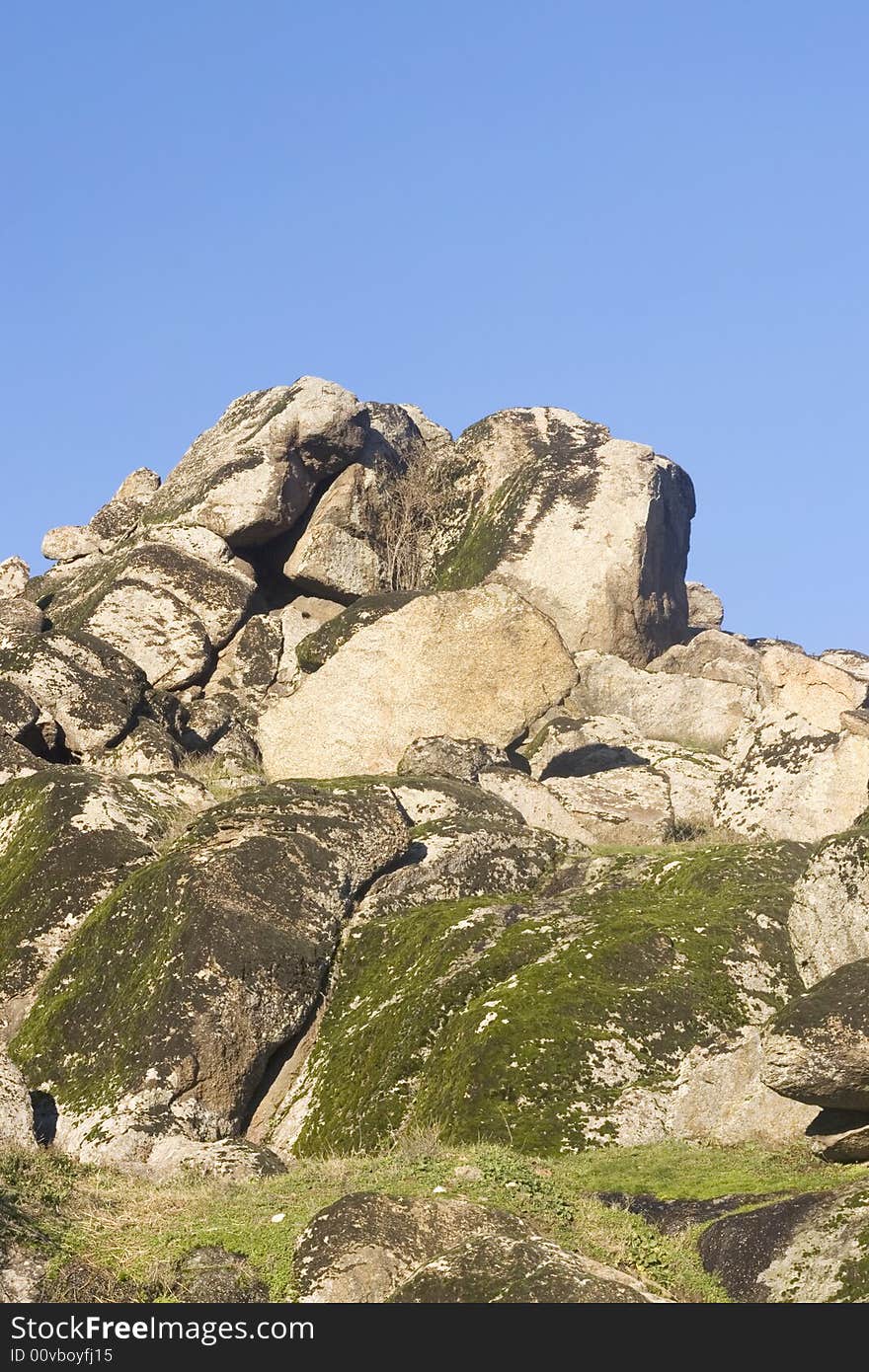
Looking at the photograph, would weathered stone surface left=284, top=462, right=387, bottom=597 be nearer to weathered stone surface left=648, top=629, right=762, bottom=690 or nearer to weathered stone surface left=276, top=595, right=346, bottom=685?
weathered stone surface left=276, top=595, right=346, bottom=685

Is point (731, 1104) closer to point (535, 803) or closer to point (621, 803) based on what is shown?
point (535, 803)

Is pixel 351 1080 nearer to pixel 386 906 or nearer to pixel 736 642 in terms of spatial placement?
pixel 386 906

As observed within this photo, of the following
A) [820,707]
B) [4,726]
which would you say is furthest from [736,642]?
[4,726]

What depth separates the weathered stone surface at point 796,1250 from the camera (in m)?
13.6

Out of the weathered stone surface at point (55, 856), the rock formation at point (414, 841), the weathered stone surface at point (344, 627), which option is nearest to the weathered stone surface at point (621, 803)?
the rock formation at point (414, 841)

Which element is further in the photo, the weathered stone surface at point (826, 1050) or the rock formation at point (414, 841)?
the rock formation at point (414, 841)

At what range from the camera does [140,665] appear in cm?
3906

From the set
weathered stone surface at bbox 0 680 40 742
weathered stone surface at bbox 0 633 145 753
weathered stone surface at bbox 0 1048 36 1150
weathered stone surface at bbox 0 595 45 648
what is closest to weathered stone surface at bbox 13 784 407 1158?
weathered stone surface at bbox 0 1048 36 1150

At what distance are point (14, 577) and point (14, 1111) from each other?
29754 mm

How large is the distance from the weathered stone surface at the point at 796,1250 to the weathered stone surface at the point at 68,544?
36559mm

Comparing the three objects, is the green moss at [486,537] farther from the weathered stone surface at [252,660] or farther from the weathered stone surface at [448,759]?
the weathered stone surface at [448,759]

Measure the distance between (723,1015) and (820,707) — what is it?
1369 cm

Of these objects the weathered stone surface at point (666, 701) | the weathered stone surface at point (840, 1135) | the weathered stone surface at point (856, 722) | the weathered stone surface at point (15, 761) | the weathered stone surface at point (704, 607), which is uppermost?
the weathered stone surface at point (704, 607)

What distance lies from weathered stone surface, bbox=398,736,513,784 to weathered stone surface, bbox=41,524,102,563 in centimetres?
1879
